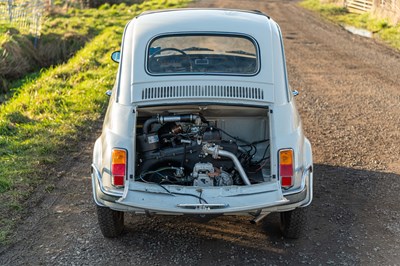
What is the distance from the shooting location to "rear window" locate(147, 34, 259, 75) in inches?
242

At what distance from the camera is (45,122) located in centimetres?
934

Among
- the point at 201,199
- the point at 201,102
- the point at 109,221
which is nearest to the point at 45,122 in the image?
the point at 109,221

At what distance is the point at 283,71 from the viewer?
6035 mm

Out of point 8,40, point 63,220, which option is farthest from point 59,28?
point 63,220

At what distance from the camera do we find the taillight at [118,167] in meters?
5.14

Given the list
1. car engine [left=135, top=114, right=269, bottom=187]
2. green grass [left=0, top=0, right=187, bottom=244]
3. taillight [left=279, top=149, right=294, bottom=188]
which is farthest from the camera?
green grass [left=0, top=0, right=187, bottom=244]

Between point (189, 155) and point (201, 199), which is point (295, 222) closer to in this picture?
point (201, 199)

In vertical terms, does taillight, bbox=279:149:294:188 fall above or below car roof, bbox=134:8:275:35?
below

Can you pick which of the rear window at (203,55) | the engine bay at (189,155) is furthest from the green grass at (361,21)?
the engine bay at (189,155)

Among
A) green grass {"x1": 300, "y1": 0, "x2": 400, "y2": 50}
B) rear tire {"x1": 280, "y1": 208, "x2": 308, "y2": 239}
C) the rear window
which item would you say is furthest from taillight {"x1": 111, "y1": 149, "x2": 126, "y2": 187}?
green grass {"x1": 300, "y1": 0, "x2": 400, "y2": 50}

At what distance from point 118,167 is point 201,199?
77 cm

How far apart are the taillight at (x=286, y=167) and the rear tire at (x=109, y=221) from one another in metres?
1.53

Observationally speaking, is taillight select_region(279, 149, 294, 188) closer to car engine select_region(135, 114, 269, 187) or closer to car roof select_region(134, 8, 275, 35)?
car engine select_region(135, 114, 269, 187)

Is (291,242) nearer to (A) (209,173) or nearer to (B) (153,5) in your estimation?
(A) (209,173)
